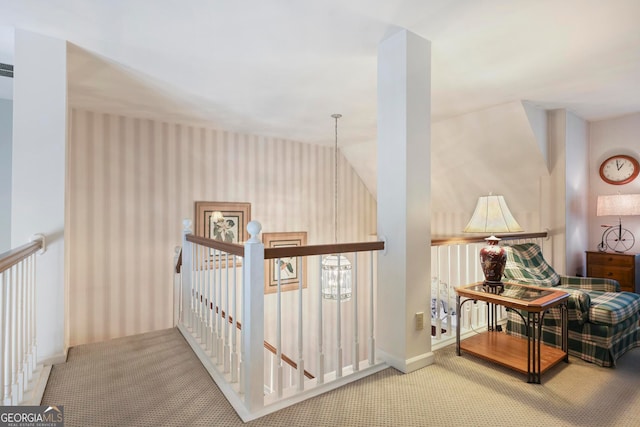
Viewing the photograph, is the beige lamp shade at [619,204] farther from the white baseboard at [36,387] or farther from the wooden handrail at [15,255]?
the white baseboard at [36,387]

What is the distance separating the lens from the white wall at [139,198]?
12.8 ft

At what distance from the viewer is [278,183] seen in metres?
5.42

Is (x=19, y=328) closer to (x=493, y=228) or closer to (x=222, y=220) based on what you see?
(x=222, y=220)

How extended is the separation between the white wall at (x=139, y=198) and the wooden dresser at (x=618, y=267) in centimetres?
373

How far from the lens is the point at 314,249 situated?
6.62 feet

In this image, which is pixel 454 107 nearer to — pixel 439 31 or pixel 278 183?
pixel 439 31

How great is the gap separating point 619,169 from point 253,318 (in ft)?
15.6

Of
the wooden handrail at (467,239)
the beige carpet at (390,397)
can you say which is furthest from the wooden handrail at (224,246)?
the wooden handrail at (467,239)

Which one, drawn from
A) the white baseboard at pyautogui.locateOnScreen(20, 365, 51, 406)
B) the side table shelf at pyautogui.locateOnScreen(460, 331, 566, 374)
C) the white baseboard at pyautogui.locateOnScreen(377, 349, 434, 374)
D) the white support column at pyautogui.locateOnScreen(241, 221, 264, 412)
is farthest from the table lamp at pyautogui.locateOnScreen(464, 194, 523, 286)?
the white baseboard at pyautogui.locateOnScreen(20, 365, 51, 406)

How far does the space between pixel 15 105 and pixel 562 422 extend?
12.9 ft

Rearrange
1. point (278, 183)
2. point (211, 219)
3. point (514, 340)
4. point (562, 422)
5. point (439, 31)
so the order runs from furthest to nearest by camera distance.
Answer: point (278, 183)
point (211, 219)
point (514, 340)
point (439, 31)
point (562, 422)

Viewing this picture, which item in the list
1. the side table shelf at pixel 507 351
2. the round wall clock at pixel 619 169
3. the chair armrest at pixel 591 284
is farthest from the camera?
the round wall clock at pixel 619 169

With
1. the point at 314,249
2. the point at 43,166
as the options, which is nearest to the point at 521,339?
the point at 314,249

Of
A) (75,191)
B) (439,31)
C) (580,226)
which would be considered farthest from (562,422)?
(75,191)
